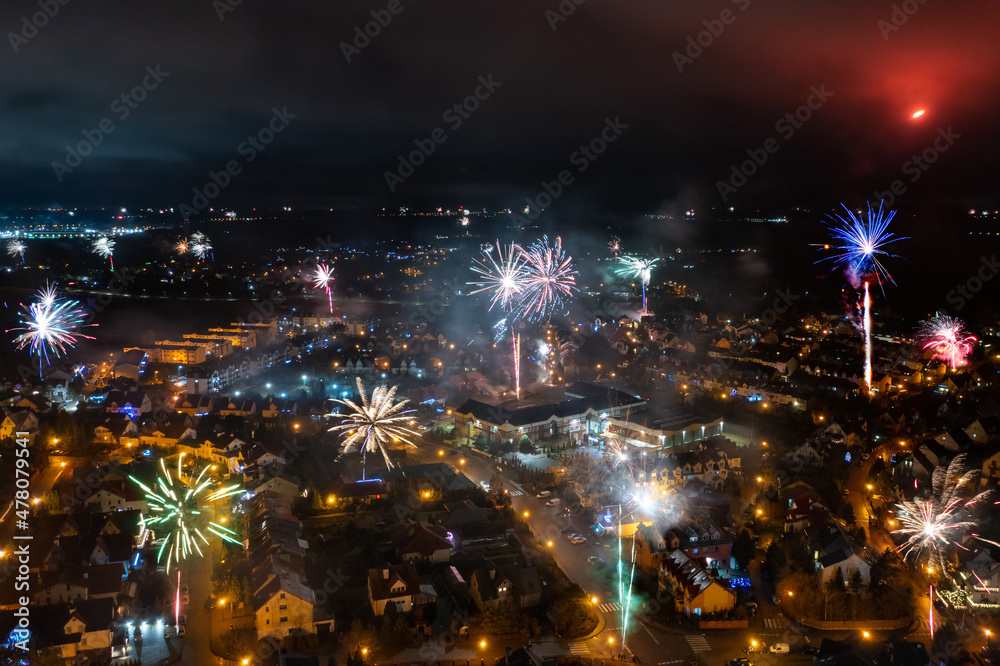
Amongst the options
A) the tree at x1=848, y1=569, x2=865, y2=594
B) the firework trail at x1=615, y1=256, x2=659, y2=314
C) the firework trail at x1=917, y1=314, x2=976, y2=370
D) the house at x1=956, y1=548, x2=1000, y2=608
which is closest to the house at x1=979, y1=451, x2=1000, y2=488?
the house at x1=956, y1=548, x2=1000, y2=608

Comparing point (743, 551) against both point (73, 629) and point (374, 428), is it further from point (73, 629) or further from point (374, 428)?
point (73, 629)

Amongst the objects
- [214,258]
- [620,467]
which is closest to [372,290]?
[214,258]

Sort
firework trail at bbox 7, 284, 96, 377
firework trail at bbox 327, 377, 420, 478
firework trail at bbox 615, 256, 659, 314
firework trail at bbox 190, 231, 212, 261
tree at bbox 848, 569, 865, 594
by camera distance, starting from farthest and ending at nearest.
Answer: firework trail at bbox 190, 231, 212, 261
firework trail at bbox 615, 256, 659, 314
firework trail at bbox 7, 284, 96, 377
firework trail at bbox 327, 377, 420, 478
tree at bbox 848, 569, 865, 594

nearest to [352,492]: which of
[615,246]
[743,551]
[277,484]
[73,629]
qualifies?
[277,484]

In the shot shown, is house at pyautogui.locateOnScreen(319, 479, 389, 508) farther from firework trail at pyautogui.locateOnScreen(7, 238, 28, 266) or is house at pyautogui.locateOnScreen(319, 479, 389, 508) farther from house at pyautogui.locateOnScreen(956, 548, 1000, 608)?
firework trail at pyautogui.locateOnScreen(7, 238, 28, 266)

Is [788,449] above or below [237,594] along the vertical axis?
above

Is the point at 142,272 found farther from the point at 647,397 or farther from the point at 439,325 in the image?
the point at 647,397

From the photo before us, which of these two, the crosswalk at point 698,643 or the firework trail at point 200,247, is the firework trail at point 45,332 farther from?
the firework trail at point 200,247
